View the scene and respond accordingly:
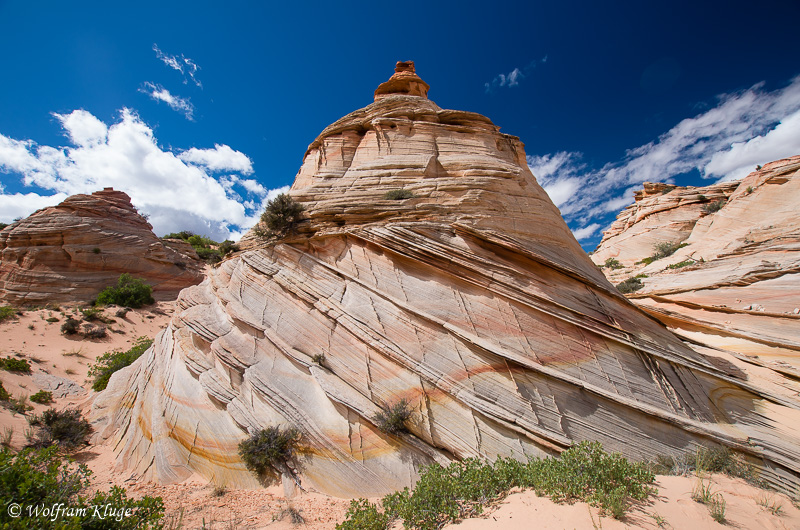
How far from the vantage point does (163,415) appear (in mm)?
9281

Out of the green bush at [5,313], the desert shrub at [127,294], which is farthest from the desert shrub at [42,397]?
the desert shrub at [127,294]

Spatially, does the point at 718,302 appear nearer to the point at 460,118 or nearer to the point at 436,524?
the point at 460,118

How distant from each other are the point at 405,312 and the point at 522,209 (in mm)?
5768

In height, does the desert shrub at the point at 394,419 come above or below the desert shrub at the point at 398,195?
below

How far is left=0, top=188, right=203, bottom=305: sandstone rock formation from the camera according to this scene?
82.3 feet

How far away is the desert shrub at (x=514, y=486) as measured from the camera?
Result: 4582mm

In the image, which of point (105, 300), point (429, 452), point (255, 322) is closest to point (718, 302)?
point (429, 452)

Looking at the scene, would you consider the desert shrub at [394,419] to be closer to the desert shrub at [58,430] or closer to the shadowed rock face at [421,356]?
the shadowed rock face at [421,356]

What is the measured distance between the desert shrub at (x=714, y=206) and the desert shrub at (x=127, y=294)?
53436 mm

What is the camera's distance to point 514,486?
541 centimetres

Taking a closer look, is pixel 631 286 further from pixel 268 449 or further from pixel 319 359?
pixel 268 449

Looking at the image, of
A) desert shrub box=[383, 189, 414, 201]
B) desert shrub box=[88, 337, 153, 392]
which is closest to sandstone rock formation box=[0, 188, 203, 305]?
desert shrub box=[88, 337, 153, 392]

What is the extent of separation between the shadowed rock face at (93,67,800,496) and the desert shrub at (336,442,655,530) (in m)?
1.72

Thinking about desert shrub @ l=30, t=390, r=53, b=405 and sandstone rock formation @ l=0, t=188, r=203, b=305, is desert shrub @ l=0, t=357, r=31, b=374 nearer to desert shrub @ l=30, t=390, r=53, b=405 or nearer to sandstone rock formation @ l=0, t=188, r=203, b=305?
desert shrub @ l=30, t=390, r=53, b=405
